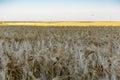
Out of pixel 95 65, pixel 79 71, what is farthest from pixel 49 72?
pixel 95 65

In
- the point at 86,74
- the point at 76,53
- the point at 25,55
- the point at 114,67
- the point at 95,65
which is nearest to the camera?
the point at 86,74

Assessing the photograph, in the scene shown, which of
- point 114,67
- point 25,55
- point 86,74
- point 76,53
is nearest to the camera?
point 86,74

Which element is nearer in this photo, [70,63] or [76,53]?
[70,63]

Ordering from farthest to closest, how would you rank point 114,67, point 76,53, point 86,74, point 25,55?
point 76,53 < point 25,55 < point 114,67 < point 86,74

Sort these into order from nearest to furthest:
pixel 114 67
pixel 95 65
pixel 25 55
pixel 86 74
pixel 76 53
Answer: pixel 86 74 < pixel 114 67 < pixel 95 65 < pixel 25 55 < pixel 76 53

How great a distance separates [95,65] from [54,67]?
40cm

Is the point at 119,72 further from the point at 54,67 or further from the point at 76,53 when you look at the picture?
the point at 76,53

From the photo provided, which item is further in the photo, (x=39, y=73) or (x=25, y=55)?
(x=25, y=55)

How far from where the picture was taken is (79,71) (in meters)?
2.85

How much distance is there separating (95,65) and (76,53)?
627 mm

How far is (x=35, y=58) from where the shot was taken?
10.6ft

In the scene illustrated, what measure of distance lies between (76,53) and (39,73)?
851 millimetres

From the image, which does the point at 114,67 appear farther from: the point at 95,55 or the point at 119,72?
the point at 95,55

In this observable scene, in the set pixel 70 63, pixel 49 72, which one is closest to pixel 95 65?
pixel 70 63
